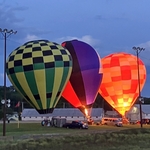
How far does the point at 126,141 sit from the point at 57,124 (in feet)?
85.5

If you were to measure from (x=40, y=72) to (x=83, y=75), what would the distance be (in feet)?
27.0

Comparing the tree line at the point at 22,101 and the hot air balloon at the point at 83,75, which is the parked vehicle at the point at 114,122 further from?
the tree line at the point at 22,101

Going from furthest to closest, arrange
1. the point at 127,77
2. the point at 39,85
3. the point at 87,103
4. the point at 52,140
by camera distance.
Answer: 1. the point at 127,77
2. the point at 87,103
3. the point at 39,85
4. the point at 52,140

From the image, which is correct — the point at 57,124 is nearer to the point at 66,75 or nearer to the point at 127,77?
the point at 127,77

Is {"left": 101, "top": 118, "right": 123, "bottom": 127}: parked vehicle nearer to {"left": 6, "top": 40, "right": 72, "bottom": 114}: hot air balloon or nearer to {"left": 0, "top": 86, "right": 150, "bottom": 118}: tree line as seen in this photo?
{"left": 6, "top": 40, "right": 72, "bottom": 114}: hot air balloon

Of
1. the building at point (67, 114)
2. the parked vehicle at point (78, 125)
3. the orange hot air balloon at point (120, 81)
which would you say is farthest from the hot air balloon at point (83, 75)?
the building at point (67, 114)

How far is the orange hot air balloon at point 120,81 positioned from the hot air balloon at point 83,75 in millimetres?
6244

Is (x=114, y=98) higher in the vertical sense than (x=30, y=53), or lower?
lower

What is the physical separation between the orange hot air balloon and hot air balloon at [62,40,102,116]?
6.24 m

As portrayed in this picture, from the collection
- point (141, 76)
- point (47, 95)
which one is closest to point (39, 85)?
point (47, 95)

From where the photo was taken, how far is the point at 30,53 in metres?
32.6

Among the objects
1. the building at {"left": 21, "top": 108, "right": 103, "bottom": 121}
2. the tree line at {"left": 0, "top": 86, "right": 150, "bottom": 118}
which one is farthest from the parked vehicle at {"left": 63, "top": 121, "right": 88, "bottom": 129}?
the tree line at {"left": 0, "top": 86, "right": 150, "bottom": 118}

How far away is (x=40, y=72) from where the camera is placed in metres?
31.9

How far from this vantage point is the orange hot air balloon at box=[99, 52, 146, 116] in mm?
46094
